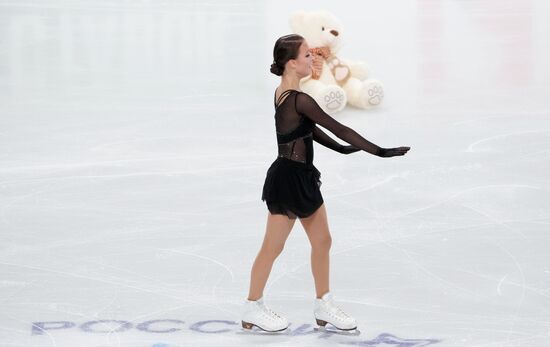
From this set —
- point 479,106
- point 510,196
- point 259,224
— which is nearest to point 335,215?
point 259,224

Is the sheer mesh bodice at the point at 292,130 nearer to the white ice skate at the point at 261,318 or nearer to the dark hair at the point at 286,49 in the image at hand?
the dark hair at the point at 286,49

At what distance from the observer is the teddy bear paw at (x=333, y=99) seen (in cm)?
898

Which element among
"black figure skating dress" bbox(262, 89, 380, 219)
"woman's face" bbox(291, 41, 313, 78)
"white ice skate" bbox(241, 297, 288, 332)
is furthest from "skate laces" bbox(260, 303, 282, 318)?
Answer: "woman's face" bbox(291, 41, 313, 78)

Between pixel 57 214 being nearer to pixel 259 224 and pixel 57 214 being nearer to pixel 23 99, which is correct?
pixel 259 224

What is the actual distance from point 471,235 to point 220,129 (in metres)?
Answer: 3.02

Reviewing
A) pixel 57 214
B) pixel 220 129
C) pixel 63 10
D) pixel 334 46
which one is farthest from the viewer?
pixel 63 10

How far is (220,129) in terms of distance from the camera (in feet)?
28.6

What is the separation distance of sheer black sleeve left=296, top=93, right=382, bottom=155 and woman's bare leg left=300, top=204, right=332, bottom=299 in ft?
1.22

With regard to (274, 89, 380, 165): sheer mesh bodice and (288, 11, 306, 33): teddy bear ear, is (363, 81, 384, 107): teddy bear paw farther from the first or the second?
(274, 89, 380, 165): sheer mesh bodice

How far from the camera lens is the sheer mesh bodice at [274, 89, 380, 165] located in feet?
15.0

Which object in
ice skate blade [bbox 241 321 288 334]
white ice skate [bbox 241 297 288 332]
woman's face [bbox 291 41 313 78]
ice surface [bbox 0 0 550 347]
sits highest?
woman's face [bbox 291 41 313 78]

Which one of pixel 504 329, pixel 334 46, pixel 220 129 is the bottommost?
pixel 504 329

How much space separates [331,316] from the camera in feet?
15.8

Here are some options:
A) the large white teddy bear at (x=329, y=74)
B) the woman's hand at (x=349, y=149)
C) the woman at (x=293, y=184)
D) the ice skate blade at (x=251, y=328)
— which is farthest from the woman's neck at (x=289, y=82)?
the large white teddy bear at (x=329, y=74)
